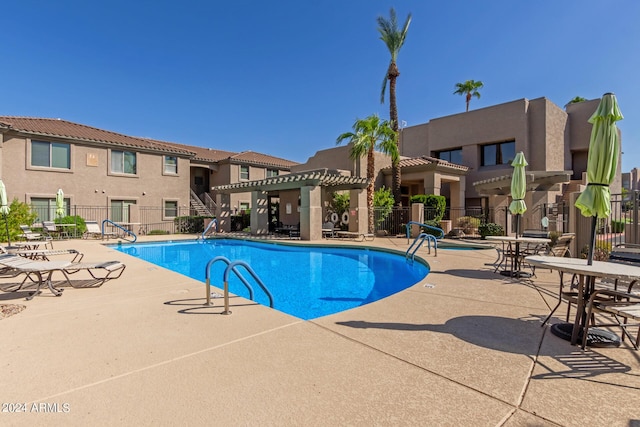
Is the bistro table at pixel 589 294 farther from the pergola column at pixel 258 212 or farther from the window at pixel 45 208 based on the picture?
the window at pixel 45 208

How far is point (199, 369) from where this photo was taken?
115 inches

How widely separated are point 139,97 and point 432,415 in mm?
27135

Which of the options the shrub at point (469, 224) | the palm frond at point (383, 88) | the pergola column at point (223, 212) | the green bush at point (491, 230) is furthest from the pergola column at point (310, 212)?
the palm frond at point (383, 88)

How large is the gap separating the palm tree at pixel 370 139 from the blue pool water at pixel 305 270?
21.0 feet

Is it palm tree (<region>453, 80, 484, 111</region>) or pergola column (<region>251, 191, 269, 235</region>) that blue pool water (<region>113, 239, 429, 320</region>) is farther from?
palm tree (<region>453, 80, 484, 111</region>)

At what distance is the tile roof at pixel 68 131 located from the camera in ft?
63.3

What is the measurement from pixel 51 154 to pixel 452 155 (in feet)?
96.2

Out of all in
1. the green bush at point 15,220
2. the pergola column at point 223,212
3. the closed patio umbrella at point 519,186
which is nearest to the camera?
the closed patio umbrella at point 519,186

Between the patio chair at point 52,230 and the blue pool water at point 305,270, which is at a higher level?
the patio chair at point 52,230

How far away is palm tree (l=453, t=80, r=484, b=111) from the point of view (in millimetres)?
33469

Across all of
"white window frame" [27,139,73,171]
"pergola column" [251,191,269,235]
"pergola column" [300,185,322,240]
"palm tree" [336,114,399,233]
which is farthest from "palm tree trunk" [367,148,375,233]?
"white window frame" [27,139,73,171]

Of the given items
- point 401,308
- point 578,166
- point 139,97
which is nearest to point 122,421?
point 401,308

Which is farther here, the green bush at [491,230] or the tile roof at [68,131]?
the tile roof at [68,131]

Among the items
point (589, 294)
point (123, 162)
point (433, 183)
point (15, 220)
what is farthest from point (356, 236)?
point (123, 162)
